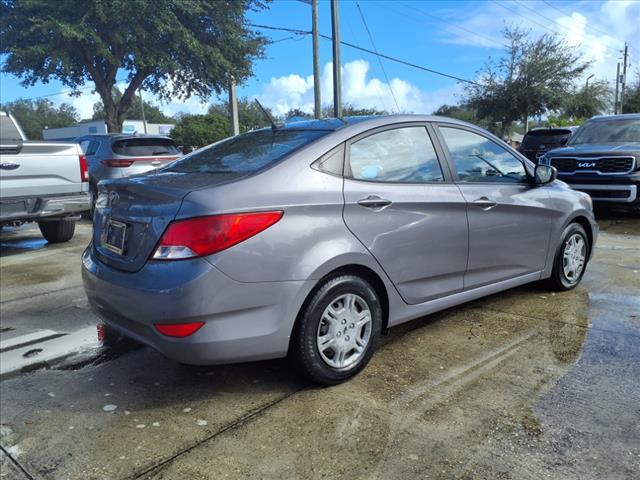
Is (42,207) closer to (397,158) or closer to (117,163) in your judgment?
(117,163)

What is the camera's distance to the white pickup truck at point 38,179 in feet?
22.1

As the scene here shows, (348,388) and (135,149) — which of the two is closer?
(348,388)

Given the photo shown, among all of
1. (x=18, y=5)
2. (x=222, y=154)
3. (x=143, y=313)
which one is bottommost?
(x=143, y=313)

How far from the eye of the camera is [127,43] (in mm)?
19812

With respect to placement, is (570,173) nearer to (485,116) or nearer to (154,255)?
(154,255)

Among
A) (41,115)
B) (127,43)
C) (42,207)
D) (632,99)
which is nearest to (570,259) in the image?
(42,207)

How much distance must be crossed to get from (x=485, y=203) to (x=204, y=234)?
215 centimetres

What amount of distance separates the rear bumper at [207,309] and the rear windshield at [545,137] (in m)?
13.7

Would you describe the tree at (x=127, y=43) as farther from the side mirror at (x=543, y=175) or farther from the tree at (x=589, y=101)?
the tree at (x=589, y=101)

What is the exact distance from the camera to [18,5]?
737 inches

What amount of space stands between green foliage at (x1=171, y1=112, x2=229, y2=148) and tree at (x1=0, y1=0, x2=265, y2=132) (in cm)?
3095

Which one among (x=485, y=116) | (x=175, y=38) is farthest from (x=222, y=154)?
(x=485, y=116)

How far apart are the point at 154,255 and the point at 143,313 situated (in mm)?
304

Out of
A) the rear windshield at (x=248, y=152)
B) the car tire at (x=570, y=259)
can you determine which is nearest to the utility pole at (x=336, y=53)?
the car tire at (x=570, y=259)
